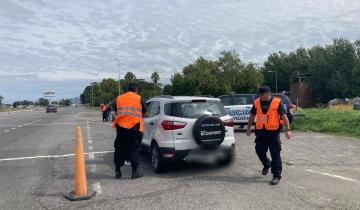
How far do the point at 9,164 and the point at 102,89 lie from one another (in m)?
109

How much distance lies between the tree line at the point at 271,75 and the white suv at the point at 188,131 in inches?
1095

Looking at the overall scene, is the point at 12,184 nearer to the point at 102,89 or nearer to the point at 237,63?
the point at 237,63

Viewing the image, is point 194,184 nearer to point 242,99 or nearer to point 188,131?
point 188,131

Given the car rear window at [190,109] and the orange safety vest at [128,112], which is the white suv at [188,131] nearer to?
the car rear window at [190,109]

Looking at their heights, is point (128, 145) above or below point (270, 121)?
below

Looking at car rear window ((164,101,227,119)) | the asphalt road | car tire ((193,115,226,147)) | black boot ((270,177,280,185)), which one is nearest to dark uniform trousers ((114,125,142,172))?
the asphalt road

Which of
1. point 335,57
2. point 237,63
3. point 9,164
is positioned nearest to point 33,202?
point 9,164

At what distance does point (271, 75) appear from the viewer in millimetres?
101688

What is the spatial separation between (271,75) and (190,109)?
3756 inches

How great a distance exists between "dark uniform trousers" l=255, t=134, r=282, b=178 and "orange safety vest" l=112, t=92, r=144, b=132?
94.0 inches

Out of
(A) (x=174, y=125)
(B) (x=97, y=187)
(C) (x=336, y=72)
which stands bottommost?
(B) (x=97, y=187)

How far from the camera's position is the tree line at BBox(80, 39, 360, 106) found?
5509 cm

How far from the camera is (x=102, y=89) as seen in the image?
11831cm

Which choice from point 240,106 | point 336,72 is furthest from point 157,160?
point 336,72
